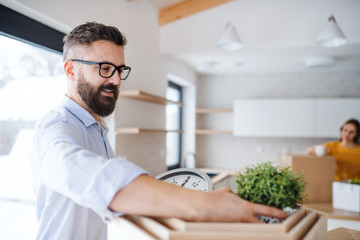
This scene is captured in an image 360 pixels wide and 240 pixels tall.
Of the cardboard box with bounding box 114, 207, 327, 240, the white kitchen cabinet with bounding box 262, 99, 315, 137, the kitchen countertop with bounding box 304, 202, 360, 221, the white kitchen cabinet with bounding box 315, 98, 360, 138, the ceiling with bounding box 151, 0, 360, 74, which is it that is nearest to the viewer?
the cardboard box with bounding box 114, 207, 327, 240

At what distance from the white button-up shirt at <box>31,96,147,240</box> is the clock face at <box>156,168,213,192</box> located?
23 cm

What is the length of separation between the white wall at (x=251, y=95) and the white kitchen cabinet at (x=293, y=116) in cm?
48

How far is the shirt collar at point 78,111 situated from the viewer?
928 millimetres

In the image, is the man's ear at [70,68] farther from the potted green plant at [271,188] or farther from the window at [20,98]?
the window at [20,98]

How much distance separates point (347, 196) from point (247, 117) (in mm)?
2992

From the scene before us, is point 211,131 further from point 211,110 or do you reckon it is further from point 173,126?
point 173,126

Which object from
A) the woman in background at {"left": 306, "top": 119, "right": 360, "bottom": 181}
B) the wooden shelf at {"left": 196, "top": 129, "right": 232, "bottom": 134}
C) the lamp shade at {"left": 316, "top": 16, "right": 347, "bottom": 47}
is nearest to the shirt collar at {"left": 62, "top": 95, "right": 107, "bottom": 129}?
the lamp shade at {"left": 316, "top": 16, "right": 347, "bottom": 47}

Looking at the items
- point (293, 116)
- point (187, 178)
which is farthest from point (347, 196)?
point (293, 116)

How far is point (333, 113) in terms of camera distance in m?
4.79

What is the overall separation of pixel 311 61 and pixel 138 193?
421 cm

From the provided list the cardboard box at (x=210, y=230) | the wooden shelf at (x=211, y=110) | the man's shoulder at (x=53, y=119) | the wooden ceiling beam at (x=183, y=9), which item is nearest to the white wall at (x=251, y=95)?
the wooden shelf at (x=211, y=110)

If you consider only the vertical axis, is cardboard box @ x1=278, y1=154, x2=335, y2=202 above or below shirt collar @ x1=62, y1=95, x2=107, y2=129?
below

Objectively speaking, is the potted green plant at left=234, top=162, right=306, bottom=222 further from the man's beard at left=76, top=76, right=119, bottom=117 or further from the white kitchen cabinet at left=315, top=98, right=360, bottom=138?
the white kitchen cabinet at left=315, top=98, right=360, bottom=138

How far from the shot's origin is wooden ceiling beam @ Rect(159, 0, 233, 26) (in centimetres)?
354
